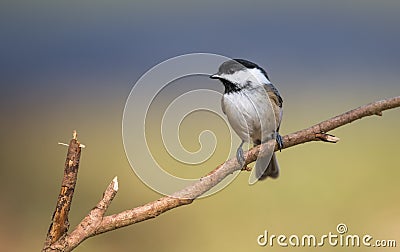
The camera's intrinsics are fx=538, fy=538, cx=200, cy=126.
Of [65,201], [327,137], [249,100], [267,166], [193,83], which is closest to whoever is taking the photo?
[65,201]

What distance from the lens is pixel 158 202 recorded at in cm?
136

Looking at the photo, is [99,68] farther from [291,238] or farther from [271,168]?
[291,238]

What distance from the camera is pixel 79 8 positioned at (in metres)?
2.26

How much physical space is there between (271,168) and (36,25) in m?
1.17

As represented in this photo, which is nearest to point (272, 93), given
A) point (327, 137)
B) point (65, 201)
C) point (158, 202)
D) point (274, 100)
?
point (274, 100)

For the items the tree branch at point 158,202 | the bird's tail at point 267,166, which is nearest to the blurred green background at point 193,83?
the bird's tail at point 267,166

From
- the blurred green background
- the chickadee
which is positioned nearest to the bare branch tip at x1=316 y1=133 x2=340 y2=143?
the chickadee

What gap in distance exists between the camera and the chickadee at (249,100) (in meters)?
1.64

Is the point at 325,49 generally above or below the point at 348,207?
above

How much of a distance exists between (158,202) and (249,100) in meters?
0.46

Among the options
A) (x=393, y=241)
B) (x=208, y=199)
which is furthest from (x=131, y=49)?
(x=393, y=241)

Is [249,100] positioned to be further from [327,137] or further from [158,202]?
[158,202]

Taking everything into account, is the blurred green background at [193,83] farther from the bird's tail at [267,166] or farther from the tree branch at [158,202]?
the tree branch at [158,202]

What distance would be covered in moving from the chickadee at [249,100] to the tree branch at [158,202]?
0.42ft
